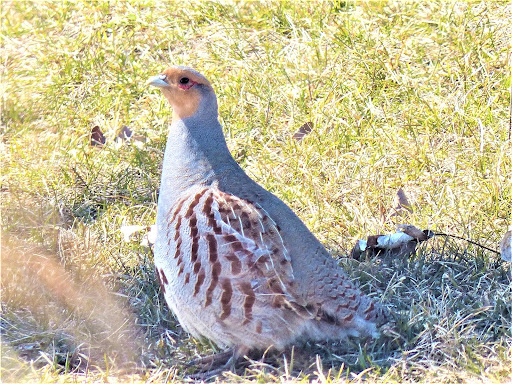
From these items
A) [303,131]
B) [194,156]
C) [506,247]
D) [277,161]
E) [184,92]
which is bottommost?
[506,247]

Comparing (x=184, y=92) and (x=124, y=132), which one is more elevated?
(x=184, y=92)

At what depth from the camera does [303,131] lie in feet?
18.8

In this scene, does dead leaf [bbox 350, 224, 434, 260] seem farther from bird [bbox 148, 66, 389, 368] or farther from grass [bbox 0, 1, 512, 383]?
bird [bbox 148, 66, 389, 368]

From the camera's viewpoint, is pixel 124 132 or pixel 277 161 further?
pixel 124 132

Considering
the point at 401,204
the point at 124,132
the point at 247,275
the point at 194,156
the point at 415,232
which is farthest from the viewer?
the point at 124,132

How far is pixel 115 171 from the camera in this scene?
18.2 feet

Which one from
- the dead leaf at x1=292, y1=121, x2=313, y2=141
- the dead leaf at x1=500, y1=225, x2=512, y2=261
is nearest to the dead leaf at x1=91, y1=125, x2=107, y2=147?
the dead leaf at x1=292, y1=121, x2=313, y2=141

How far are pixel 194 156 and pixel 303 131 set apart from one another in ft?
6.54

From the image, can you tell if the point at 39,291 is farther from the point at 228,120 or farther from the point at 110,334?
the point at 228,120

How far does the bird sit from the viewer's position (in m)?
3.44

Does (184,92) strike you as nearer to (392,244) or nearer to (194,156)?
(194,156)

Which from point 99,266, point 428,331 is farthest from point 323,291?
point 99,266

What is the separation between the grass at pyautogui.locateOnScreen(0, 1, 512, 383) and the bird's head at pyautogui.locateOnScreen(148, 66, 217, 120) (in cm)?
104

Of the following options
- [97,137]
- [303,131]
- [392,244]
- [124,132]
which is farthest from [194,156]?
[97,137]
